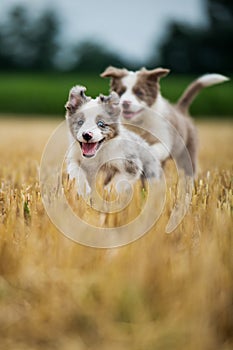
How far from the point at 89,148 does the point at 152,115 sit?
1.03m

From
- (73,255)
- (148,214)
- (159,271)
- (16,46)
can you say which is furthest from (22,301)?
(16,46)

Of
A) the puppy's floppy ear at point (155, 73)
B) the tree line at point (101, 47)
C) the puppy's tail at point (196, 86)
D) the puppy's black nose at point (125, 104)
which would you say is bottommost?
the puppy's black nose at point (125, 104)

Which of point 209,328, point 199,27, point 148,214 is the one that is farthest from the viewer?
point 199,27

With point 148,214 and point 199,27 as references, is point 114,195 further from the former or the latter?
point 199,27

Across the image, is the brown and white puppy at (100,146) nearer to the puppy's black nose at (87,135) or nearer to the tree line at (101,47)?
the puppy's black nose at (87,135)

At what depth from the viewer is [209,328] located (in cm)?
131

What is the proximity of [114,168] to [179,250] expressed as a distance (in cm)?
101

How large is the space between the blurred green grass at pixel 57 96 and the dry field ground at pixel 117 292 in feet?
54.0

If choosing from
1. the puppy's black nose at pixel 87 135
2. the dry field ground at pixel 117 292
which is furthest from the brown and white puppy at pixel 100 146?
the dry field ground at pixel 117 292

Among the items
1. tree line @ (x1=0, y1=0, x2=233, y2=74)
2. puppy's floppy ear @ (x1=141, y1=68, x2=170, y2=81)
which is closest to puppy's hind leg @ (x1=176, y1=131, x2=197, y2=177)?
puppy's floppy ear @ (x1=141, y1=68, x2=170, y2=81)

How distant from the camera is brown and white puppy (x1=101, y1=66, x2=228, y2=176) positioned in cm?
319

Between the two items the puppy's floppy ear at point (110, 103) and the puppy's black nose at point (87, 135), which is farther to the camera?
the puppy's floppy ear at point (110, 103)

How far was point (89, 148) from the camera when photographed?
2.44 metres

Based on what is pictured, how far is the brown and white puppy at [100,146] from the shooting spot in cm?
244
